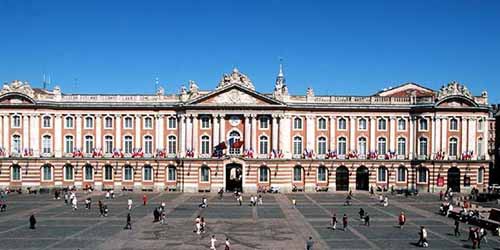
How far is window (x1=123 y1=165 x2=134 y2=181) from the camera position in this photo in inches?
3686

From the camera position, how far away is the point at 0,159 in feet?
301

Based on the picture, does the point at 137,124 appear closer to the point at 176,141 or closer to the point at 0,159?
the point at 176,141

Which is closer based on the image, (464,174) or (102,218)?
(102,218)

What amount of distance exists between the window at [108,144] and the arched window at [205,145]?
48.4ft

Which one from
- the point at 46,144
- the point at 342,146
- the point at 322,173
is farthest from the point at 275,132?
the point at 46,144

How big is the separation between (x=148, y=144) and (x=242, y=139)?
15.2 meters

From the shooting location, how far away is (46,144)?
93.1 m

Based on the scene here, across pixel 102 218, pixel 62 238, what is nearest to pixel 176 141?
pixel 102 218

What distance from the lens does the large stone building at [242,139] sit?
9162cm

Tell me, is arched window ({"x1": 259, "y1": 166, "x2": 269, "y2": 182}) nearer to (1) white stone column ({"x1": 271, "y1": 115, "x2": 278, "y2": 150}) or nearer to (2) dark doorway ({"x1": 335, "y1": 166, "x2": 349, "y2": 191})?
(1) white stone column ({"x1": 271, "y1": 115, "x2": 278, "y2": 150})

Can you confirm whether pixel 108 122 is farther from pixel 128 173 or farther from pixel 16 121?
pixel 16 121

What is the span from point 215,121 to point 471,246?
53.1 m

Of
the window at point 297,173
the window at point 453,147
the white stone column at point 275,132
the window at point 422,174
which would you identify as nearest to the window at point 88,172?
the white stone column at point 275,132

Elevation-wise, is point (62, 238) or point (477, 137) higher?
point (477, 137)
